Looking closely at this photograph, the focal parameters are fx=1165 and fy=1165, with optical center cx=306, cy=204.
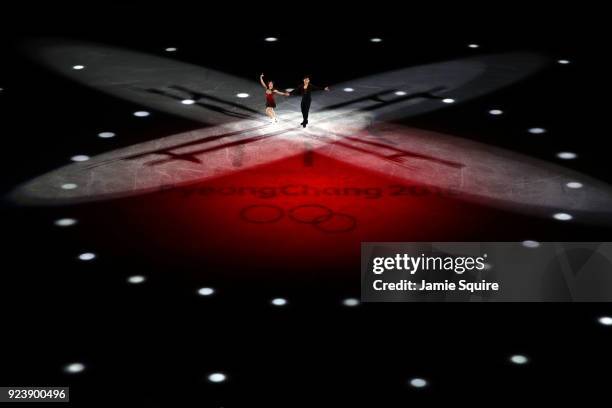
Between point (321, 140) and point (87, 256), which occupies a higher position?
point (321, 140)

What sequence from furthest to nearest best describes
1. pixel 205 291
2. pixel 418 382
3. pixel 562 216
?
pixel 562 216 → pixel 205 291 → pixel 418 382

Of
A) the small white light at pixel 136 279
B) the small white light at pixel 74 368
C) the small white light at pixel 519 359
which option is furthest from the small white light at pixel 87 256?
the small white light at pixel 519 359

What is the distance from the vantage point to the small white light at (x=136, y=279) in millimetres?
8172

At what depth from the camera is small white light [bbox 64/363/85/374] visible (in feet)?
23.6

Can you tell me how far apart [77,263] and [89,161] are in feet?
5.71

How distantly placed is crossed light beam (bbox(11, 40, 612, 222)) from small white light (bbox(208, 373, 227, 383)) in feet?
8.61

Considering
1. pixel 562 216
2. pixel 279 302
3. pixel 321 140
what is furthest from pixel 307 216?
pixel 562 216

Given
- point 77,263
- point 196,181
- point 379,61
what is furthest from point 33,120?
point 379,61

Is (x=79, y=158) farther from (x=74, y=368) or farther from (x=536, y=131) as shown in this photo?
(x=536, y=131)

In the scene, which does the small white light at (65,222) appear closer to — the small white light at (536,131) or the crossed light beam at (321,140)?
the crossed light beam at (321,140)

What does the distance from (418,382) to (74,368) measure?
6.98 ft

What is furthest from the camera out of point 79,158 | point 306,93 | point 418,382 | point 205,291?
point 306,93

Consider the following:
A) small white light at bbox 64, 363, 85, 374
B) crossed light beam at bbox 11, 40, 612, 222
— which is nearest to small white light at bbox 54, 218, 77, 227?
crossed light beam at bbox 11, 40, 612, 222

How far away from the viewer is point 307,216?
29.6ft
